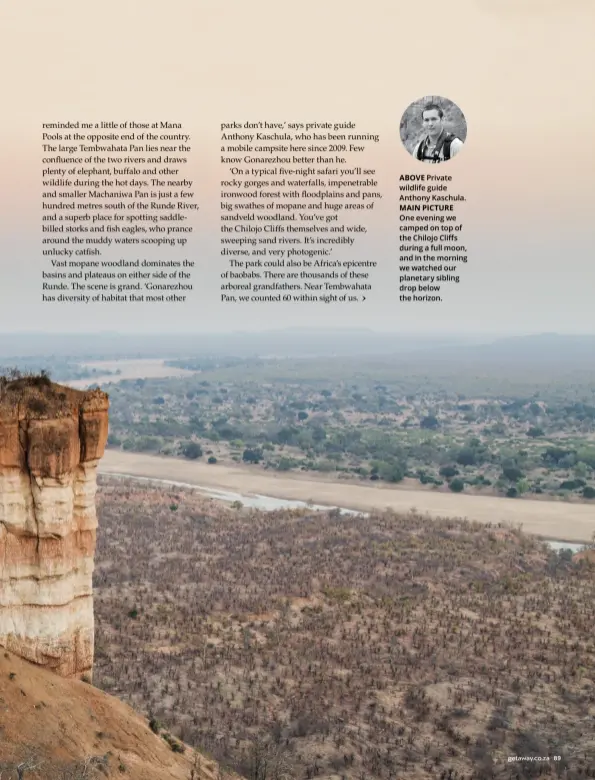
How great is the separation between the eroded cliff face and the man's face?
1240 cm

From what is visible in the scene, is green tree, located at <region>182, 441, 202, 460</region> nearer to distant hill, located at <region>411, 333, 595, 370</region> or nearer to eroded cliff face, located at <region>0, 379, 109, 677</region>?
eroded cliff face, located at <region>0, 379, 109, 677</region>

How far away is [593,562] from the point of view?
109 ft

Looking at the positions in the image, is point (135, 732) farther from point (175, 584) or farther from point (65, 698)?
point (175, 584)

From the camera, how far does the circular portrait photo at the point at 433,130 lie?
69.1 feet

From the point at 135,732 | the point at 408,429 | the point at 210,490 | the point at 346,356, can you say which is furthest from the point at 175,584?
the point at 346,356

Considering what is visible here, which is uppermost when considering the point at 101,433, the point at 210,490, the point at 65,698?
the point at 101,433

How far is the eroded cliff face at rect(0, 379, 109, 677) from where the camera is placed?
1267cm

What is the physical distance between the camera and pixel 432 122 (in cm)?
2128

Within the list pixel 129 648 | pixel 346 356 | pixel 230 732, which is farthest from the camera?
pixel 346 356

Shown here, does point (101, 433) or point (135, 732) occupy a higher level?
point (101, 433)

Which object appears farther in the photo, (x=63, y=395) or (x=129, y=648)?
(x=129, y=648)

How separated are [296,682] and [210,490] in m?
31.2

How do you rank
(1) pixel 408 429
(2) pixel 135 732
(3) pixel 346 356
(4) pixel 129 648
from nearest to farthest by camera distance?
(2) pixel 135 732
(4) pixel 129 648
(1) pixel 408 429
(3) pixel 346 356

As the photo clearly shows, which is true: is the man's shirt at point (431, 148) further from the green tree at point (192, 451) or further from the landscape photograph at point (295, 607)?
the green tree at point (192, 451)
